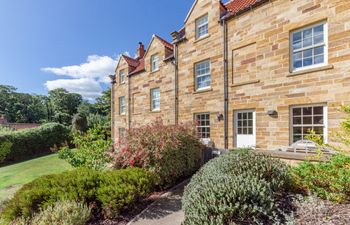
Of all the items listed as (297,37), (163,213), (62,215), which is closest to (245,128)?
(297,37)

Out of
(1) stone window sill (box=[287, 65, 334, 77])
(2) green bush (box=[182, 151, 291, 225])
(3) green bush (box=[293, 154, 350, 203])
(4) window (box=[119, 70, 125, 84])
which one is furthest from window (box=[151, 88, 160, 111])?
(3) green bush (box=[293, 154, 350, 203])

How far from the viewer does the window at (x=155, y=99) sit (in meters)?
16.5

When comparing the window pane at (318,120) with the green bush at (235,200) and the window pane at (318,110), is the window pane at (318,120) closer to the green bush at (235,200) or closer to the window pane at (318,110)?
the window pane at (318,110)

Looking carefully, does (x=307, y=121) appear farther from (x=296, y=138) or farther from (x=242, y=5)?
(x=242, y=5)

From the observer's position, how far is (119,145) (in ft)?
24.8

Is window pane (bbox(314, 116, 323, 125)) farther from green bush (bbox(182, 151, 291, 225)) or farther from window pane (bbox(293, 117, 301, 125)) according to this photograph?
green bush (bbox(182, 151, 291, 225))

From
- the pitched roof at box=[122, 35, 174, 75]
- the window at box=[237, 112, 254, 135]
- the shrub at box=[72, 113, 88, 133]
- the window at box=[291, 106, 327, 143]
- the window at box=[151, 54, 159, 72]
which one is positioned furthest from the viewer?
the shrub at box=[72, 113, 88, 133]

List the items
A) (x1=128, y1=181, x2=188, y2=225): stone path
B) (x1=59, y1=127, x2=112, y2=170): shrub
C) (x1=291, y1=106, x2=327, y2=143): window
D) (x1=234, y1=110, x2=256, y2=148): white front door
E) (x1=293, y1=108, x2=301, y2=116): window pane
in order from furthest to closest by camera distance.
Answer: (x1=234, y1=110, x2=256, y2=148): white front door
(x1=293, y1=108, x2=301, y2=116): window pane
(x1=291, y1=106, x2=327, y2=143): window
(x1=59, y1=127, x2=112, y2=170): shrub
(x1=128, y1=181, x2=188, y2=225): stone path

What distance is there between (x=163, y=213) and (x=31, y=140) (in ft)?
64.3

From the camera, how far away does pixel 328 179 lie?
407 centimetres

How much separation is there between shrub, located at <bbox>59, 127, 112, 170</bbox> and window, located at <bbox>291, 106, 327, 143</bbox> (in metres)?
7.90

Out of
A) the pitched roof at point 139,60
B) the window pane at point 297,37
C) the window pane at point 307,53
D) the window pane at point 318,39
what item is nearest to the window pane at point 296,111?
the window pane at point 307,53

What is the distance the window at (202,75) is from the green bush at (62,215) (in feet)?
31.9

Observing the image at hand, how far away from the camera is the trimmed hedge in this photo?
18078 mm
